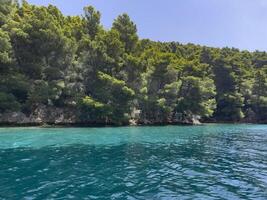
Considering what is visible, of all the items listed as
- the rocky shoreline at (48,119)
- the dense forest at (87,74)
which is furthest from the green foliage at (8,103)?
the rocky shoreline at (48,119)

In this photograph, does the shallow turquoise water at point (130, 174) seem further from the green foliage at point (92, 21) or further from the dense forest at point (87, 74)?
the green foliage at point (92, 21)

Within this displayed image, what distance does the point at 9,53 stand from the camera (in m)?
45.8

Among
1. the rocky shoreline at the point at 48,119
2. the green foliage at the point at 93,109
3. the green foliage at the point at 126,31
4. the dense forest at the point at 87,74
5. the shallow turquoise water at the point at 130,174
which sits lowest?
the shallow turquoise water at the point at 130,174

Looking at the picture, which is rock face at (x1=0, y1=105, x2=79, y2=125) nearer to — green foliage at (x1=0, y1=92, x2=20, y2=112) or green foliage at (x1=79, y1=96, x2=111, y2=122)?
green foliage at (x1=0, y1=92, x2=20, y2=112)

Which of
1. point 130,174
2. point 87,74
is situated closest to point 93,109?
point 87,74

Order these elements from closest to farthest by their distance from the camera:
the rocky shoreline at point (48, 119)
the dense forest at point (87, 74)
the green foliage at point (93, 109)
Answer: the rocky shoreline at point (48, 119) < the dense forest at point (87, 74) < the green foliage at point (93, 109)

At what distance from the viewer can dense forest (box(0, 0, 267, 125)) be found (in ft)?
149

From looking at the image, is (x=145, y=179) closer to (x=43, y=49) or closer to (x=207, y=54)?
(x=43, y=49)

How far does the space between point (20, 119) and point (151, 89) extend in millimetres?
23301

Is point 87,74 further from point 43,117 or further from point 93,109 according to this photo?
point 43,117

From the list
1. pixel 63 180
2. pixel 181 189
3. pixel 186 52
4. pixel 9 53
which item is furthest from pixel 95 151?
pixel 186 52

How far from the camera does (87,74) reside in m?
51.4

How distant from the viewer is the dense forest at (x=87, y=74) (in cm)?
4553

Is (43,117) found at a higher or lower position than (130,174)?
higher
